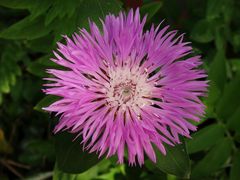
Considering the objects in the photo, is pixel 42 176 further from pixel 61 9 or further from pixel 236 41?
pixel 236 41

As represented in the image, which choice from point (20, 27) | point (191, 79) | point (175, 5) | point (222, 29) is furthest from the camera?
point (175, 5)

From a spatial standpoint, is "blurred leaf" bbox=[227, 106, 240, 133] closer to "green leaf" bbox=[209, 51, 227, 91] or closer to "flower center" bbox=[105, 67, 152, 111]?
"green leaf" bbox=[209, 51, 227, 91]

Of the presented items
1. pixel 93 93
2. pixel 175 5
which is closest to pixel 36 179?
pixel 93 93

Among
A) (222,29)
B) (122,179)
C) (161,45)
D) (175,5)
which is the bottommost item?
(122,179)

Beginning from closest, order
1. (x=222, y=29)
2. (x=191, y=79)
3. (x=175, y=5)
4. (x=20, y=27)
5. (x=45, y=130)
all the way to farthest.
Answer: (x=191, y=79), (x=20, y=27), (x=222, y=29), (x=175, y=5), (x=45, y=130)

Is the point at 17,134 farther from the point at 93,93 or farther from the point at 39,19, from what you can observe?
the point at 93,93

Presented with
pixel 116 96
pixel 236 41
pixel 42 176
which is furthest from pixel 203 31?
pixel 42 176

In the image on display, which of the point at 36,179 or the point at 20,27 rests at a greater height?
the point at 20,27
